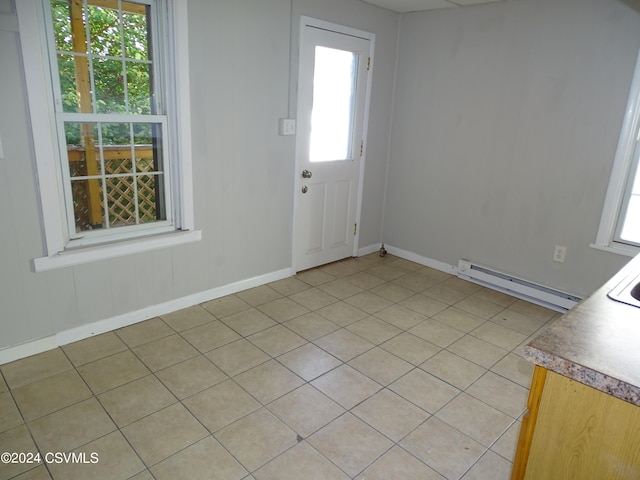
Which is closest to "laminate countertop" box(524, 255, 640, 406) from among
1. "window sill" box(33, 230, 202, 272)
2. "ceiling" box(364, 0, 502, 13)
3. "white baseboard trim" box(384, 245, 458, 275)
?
"window sill" box(33, 230, 202, 272)

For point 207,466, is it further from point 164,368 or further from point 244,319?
point 244,319

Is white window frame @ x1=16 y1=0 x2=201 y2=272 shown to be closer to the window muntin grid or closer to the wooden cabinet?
the window muntin grid

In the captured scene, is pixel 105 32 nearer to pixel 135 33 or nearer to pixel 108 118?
pixel 135 33

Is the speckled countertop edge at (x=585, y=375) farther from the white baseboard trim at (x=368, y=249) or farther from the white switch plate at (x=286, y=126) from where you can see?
the white baseboard trim at (x=368, y=249)

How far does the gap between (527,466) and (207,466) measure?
1.24m

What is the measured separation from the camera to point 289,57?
3270 mm

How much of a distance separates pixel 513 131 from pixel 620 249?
117 centimetres

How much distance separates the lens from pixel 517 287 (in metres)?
3.53

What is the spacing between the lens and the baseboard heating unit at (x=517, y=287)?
3.31 meters

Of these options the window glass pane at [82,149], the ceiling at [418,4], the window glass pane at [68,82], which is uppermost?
the ceiling at [418,4]

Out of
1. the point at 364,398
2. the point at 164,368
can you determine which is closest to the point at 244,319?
the point at 164,368

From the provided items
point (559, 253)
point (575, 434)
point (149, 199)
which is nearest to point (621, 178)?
point (559, 253)

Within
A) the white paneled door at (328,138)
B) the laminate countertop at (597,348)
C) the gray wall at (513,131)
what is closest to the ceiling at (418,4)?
the gray wall at (513,131)

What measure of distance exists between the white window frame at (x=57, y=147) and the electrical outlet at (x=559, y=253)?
2695 mm
